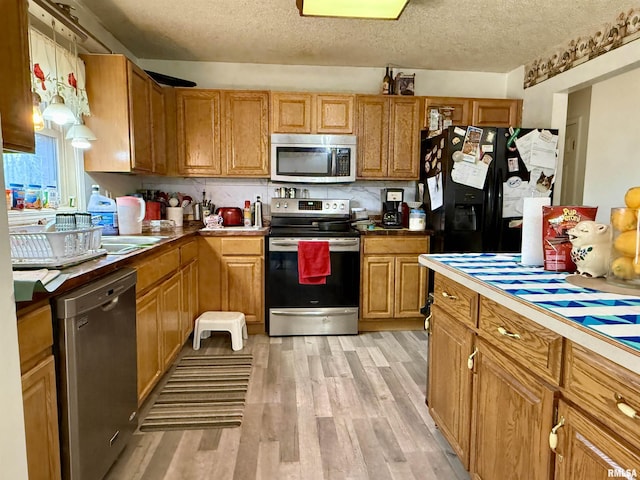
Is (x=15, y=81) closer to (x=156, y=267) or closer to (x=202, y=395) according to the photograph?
(x=156, y=267)

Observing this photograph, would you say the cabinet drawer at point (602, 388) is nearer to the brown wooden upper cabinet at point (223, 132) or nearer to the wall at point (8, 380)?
the wall at point (8, 380)

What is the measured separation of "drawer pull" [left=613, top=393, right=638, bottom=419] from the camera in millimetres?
759

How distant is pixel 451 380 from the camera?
1653 mm

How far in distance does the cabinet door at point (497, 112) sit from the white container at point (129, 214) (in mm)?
2973

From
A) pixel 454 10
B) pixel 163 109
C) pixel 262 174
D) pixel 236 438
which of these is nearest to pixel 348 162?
pixel 262 174

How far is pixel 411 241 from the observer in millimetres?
3371

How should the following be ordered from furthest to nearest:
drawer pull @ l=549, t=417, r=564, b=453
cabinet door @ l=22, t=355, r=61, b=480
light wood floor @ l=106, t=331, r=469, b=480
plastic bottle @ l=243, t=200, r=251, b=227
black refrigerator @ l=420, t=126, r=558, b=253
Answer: plastic bottle @ l=243, t=200, r=251, b=227 → black refrigerator @ l=420, t=126, r=558, b=253 → light wood floor @ l=106, t=331, r=469, b=480 → cabinet door @ l=22, t=355, r=61, b=480 → drawer pull @ l=549, t=417, r=564, b=453

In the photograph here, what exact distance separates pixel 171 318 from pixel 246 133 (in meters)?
1.80

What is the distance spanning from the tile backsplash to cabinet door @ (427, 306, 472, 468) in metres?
2.21

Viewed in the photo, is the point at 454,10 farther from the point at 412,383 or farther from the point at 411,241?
the point at 412,383

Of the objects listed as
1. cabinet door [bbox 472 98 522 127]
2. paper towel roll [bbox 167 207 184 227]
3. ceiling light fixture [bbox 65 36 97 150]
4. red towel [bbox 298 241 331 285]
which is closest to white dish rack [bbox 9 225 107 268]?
ceiling light fixture [bbox 65 36 97 150]

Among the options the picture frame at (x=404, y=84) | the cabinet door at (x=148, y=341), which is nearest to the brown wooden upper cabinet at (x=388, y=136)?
the picture frame at (x=404, y=84)

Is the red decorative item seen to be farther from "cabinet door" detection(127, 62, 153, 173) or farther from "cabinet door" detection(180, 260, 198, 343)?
"cabinet door" detection(180, 260, 198, 343)

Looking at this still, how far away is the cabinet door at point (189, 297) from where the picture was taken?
9.14ft
